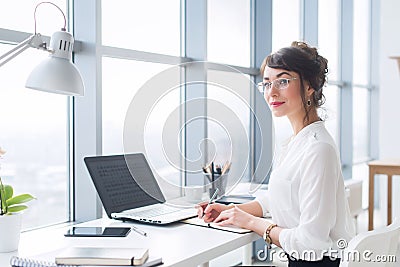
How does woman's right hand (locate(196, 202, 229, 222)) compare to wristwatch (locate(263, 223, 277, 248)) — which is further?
woman's right hand (locate(196, 202, 229, 222))

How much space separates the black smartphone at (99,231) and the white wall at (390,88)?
12.4 ft

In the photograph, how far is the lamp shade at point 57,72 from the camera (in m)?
1.55

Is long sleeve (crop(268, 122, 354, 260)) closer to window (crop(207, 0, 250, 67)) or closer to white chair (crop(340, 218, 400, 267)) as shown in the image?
white chair (crop(340, 218, 400, 267))

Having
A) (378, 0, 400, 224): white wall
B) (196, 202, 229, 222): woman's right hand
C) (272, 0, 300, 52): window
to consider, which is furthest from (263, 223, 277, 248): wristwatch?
(378, 0, 400, 224): white wall

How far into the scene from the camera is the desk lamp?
1540mm

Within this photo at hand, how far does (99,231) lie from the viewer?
177cm

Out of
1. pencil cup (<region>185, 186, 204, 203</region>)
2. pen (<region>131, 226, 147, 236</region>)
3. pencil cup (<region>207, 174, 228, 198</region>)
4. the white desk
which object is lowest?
the white desk

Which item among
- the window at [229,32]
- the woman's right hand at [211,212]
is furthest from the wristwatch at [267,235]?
the window at [229,32]

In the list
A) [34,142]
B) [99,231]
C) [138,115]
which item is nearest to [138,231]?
[99,231]

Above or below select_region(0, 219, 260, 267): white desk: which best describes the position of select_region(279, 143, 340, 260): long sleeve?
above

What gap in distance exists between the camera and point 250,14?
3730 millimetres

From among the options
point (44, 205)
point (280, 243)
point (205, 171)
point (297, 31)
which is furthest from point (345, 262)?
point (297, 31)

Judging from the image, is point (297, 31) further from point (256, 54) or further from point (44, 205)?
point (44, 205)

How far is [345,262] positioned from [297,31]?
3.42 metres
